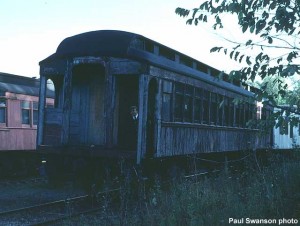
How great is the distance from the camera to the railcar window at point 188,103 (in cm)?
1112

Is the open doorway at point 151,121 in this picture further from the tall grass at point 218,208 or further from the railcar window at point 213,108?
the railcar window at point 213,108

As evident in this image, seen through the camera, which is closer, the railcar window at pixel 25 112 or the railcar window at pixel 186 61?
the railcar window at pixel 186 61

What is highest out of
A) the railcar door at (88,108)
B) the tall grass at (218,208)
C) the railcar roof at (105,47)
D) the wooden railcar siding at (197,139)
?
the railcar roof at (105,47)

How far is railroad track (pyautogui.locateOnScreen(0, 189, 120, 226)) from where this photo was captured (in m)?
7.48

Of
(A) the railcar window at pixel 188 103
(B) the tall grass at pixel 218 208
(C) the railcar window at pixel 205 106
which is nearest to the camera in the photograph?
(B) the tall grass at pixel 218 208

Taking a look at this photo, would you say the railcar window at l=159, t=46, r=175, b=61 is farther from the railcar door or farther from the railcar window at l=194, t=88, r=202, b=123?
the railcar door

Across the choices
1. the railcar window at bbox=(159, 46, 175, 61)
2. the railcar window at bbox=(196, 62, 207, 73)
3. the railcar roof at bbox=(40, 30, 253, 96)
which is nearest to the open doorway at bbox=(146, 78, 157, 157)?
the railcar roof at bbox=(40, 30, 253, 96)

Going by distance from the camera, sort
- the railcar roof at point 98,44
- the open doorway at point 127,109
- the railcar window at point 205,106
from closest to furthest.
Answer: the railcar roof at point 98,44 < the open doorway at point 127,109 < the railcar window at point 205,106

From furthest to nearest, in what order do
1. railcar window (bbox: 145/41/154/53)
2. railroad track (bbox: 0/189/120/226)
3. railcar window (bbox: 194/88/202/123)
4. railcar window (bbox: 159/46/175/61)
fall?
1. railcar window (bbox: 194/88/202/123)
2. railcar window (bbox: 159/46/175/61)
3. railcar window (bbox: 145/41/154/53)
4. railroad track (bbox: 0/189/120/226)

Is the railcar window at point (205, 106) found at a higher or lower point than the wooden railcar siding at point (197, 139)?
higher

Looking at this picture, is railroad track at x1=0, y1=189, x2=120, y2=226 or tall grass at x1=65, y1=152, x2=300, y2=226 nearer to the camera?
tall grass at x1=65, y1=152, x2=300, y2=226

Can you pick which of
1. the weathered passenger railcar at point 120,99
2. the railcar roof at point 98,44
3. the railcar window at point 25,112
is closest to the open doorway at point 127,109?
the weathered passenger railcar at point 120,99

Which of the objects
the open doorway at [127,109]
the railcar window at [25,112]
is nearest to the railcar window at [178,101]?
the open doorway at [127,109]

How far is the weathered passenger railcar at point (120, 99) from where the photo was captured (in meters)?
9.30
